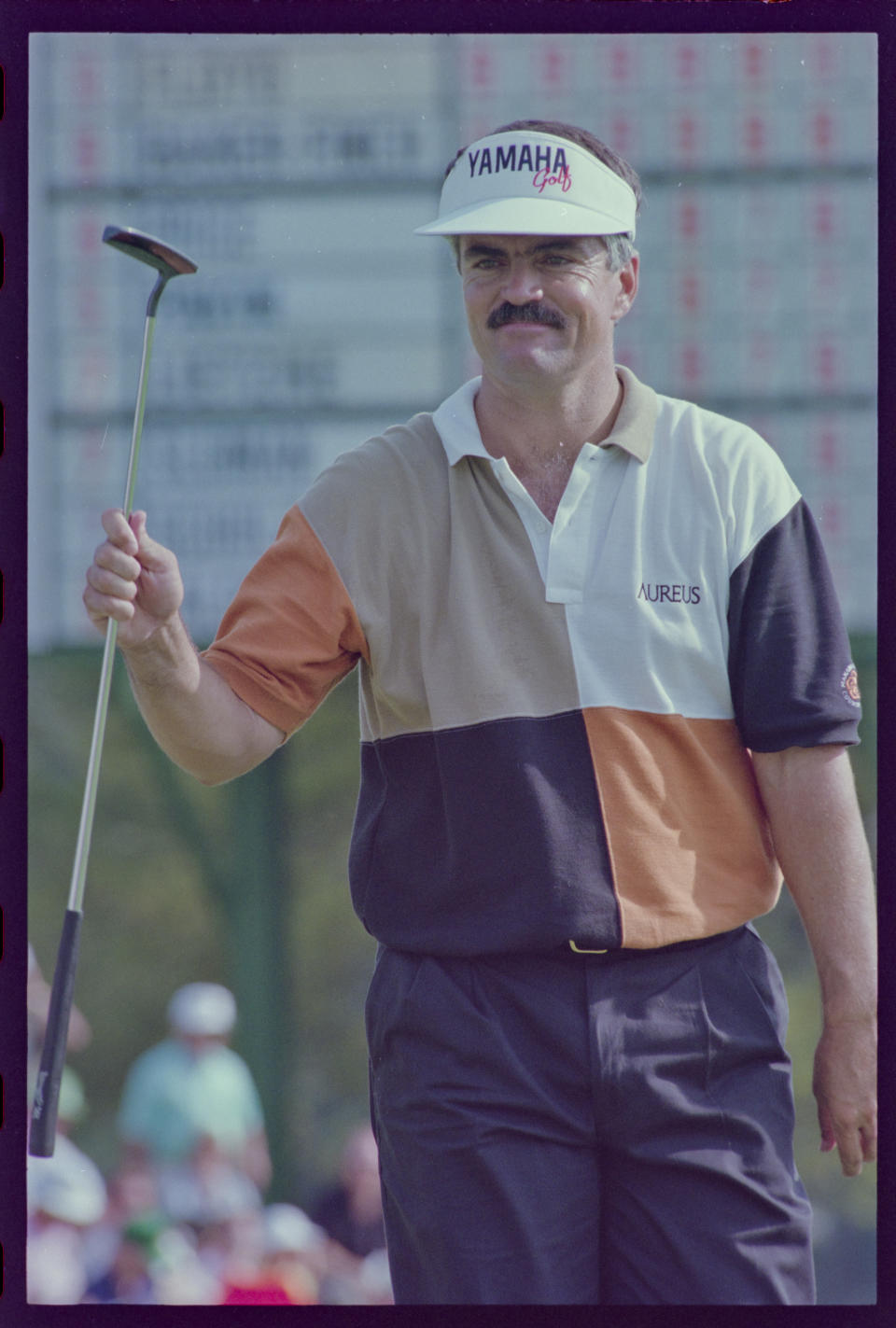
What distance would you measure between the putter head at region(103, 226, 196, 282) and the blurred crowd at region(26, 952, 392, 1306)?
4.05ft

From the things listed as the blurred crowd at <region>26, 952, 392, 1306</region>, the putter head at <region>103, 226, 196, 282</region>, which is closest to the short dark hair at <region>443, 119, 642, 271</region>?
the putter head at <region>103, 226, 196, 282</region>

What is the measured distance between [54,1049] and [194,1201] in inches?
85.9

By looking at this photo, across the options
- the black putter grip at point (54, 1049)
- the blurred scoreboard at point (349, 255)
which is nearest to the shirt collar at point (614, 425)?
the blurred scoreboard at point (349, 255)

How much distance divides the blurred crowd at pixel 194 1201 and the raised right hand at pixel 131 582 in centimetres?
91

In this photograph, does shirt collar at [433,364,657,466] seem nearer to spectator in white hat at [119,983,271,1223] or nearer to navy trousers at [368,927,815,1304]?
navy trousers at [368,927,815,1304]

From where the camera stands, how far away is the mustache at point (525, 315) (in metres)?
2.34

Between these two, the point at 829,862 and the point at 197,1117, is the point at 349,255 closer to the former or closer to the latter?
the point at 197,1117

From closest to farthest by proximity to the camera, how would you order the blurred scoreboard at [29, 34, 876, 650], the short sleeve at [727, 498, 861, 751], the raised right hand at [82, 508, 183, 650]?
the raised right hand at [82, 508, 183, 650], the short sleeve at [727, 498, 861, 751], the blurred scoreboard at [29, 34, 876, 650]

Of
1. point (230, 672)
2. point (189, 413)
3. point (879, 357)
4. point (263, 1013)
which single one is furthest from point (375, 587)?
point (263, 1013)

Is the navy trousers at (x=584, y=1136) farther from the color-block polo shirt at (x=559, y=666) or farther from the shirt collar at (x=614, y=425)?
the shirt collar at (x=614, y=425)

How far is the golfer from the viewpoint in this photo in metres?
2.23

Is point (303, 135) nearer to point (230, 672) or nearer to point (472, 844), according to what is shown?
point (230, 672)

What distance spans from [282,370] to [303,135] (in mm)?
1630

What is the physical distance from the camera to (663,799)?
2.29m
